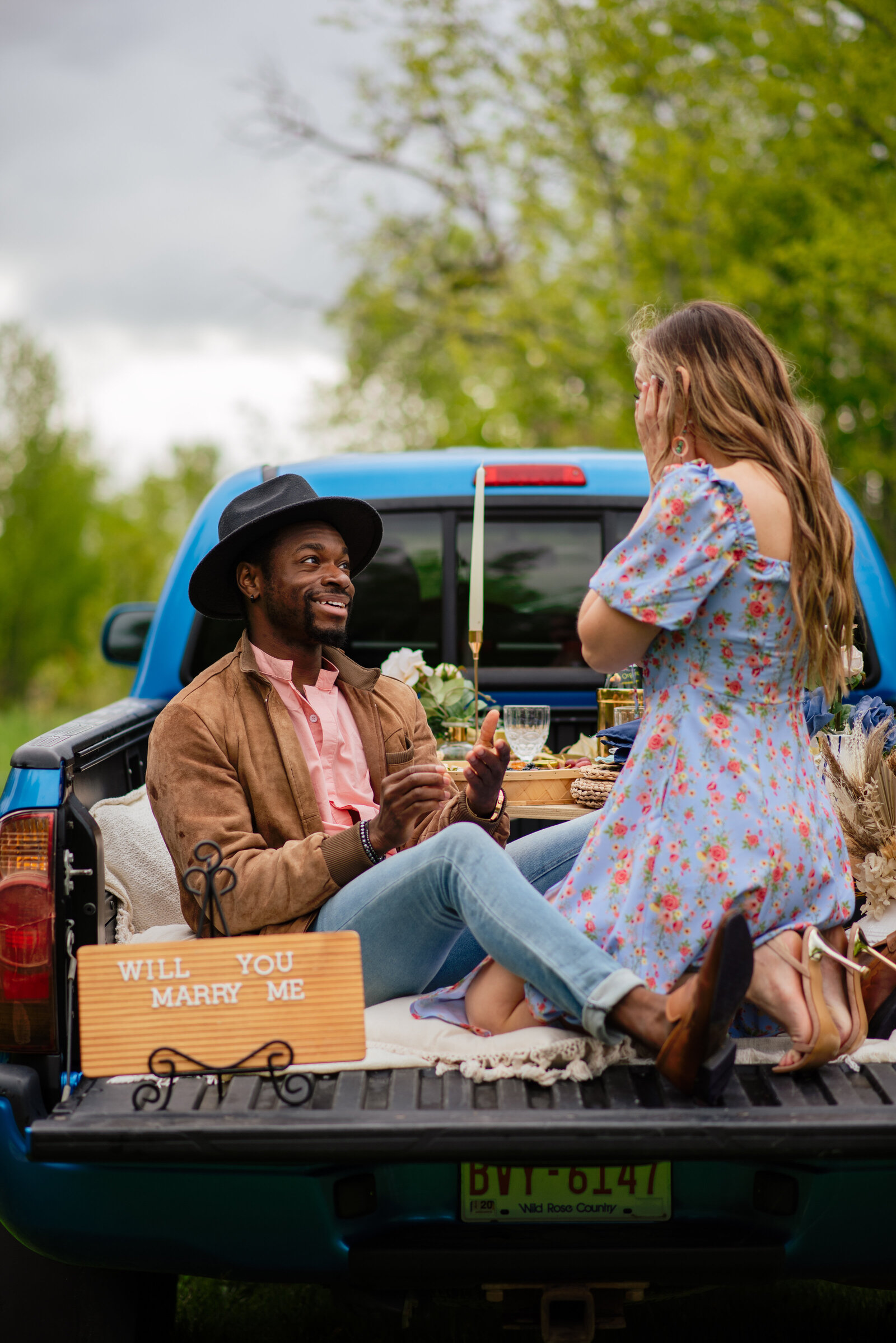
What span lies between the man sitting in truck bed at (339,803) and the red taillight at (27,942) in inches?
14.9

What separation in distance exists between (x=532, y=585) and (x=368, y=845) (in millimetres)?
1481

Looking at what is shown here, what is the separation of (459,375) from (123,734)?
70.0 ft

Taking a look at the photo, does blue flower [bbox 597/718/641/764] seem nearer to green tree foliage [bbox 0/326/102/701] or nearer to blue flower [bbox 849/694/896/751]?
blue flower [bbox 849/694/896/751]

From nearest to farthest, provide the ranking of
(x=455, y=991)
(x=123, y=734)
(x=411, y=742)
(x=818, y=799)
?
1. (x=818, y=799)
2. (x=455, y=991)
3. (x=123, y=734)
4. (x=411, y=742)

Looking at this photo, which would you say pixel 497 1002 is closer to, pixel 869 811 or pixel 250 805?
pixel 250 805

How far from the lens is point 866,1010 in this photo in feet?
7.89

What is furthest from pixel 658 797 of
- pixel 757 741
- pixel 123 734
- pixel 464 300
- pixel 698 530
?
pixel 464 300

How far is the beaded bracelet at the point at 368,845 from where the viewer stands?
8.38 feet

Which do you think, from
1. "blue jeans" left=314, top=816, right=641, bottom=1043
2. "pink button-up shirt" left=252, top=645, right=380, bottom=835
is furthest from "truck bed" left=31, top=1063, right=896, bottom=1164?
"pink button-up shirt" left=252, top=645, right=380, bottom=835

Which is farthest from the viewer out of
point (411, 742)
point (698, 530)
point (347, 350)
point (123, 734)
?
point (347, 350)

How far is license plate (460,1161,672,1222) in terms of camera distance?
79.8 inches

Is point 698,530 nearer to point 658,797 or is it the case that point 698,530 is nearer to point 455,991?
point 658,797

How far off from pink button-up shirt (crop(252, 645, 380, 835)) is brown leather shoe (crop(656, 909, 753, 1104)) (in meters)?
1.06

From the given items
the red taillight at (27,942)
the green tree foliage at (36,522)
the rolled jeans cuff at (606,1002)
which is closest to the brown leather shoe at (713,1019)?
the rolled jeans cuff at (606,1002)
